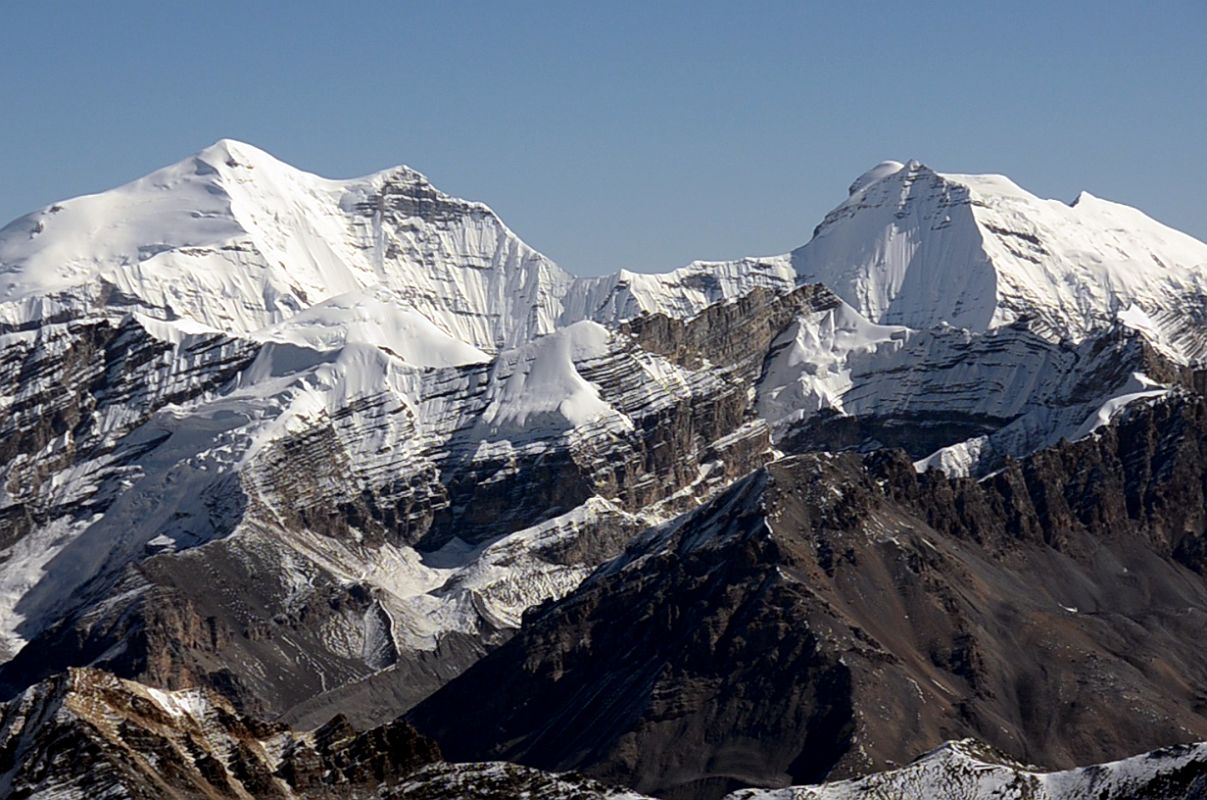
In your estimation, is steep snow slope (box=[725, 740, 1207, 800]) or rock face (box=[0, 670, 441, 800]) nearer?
rock face (box=[0, 670, 441, 800])

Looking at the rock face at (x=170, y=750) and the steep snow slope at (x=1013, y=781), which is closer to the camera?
the rock face at (x=170, y=750)

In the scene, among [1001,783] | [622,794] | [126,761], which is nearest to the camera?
[126,761]

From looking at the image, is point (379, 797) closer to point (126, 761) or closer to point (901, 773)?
point (126, 761)

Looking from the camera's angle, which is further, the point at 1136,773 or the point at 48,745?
the point at 1136,773

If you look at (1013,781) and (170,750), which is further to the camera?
(1013,781)

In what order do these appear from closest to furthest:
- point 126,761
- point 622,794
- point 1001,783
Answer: point 126,761 < point 622,794 < point 1001,783

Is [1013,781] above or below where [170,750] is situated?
below

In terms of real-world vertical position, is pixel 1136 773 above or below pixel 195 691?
below

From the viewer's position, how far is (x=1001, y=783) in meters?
187

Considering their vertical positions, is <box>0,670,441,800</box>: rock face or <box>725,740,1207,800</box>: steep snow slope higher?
<box>0,670,441,800</box>: rock face

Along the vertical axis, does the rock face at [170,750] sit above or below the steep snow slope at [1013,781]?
above

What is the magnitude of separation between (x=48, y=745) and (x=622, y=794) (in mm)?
28714

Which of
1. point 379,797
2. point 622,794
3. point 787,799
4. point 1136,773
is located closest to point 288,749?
point 379,797

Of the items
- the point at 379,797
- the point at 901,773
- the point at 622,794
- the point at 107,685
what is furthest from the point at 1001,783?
the point at 107,685
